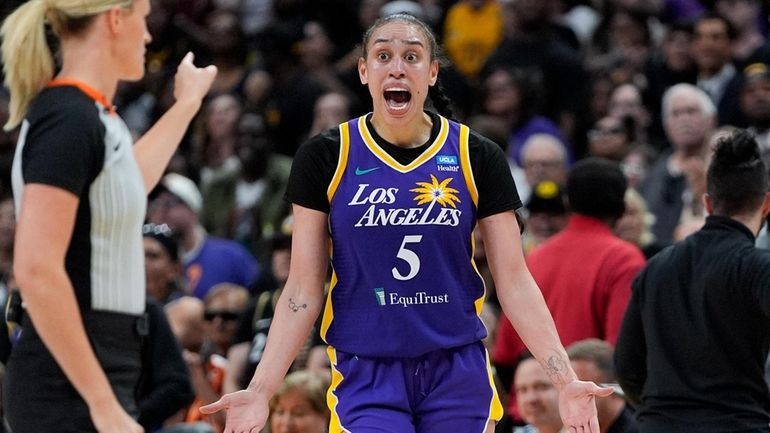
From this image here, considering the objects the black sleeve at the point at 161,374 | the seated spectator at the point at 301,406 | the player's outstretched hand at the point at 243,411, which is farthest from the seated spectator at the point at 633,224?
the player's outstretched hand at the point at 243,411

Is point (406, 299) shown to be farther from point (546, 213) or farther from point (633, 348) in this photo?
point (546, 213)

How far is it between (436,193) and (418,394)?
69 centimetres

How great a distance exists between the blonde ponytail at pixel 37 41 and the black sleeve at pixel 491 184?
137cm

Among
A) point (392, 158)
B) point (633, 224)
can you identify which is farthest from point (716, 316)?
point (633, 224)

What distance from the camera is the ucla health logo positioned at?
475cm

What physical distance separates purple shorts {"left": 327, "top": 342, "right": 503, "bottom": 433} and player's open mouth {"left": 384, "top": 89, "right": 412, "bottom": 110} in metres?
0.87

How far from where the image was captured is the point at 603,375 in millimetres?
6871

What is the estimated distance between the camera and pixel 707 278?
548cm

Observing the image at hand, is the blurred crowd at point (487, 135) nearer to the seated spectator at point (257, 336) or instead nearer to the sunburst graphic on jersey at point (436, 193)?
the seated spectator at point (257, 336)

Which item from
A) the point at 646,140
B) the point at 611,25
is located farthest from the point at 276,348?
the point at 611,25

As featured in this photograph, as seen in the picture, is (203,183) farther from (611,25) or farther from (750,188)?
(750,188)

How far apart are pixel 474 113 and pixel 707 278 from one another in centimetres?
743

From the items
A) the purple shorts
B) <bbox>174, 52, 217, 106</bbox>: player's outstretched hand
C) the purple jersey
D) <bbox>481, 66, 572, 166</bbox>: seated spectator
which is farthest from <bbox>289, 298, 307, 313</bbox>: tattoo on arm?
<bbox>481, 66, 572, 166</bbox>: seated spectator

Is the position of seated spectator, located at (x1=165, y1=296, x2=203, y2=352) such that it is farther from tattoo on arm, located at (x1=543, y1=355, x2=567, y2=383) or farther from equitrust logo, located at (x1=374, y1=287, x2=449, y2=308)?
tattoo on arm, located at (x1=543, y1=355, x2=567, y2=383)
